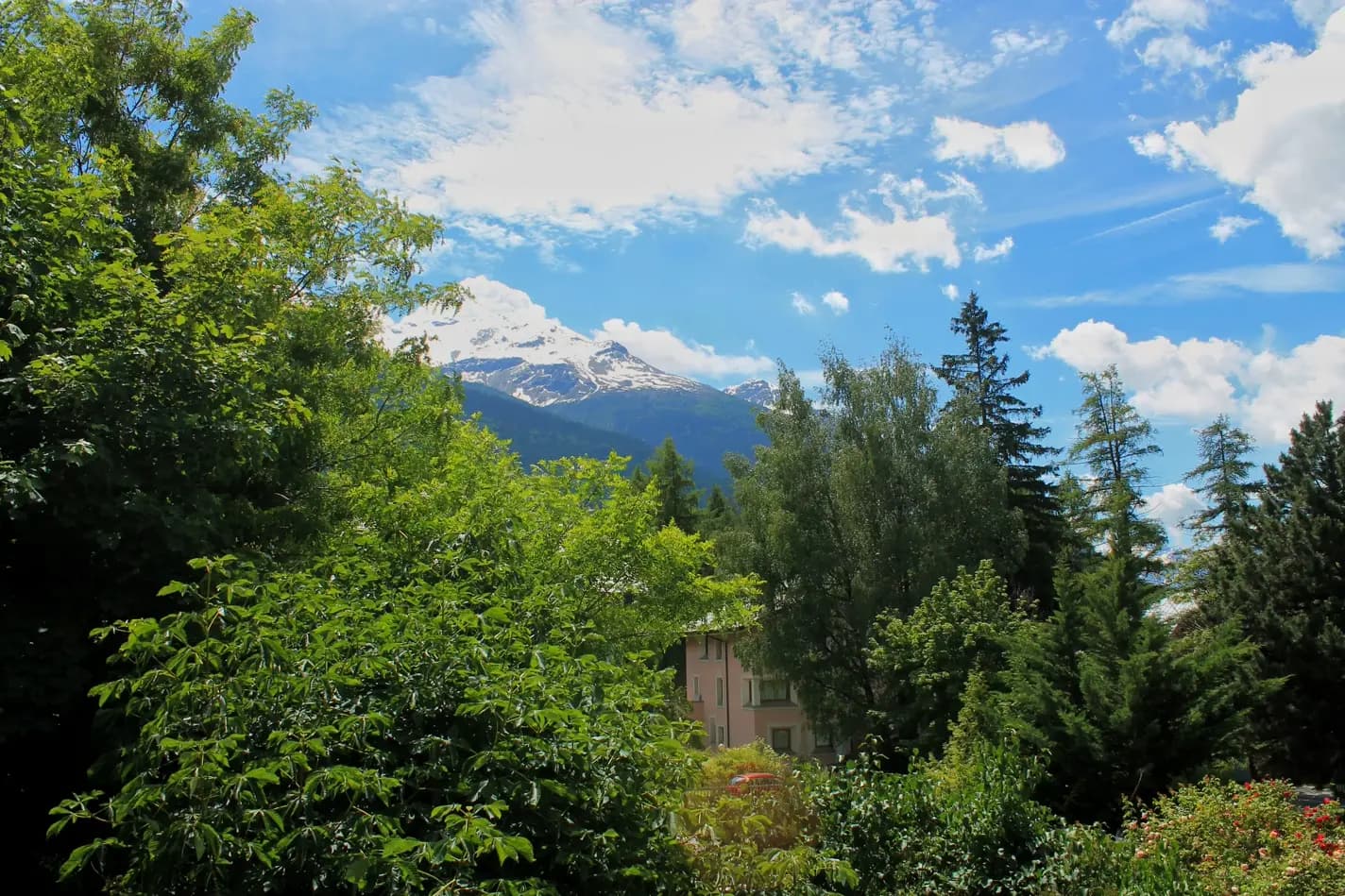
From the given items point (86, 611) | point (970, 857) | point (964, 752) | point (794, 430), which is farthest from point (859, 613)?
point (86, 611)

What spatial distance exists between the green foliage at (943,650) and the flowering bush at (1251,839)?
38.9 ft

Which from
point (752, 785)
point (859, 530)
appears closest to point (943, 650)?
point (859, 530)

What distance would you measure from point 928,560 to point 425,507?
849 inches

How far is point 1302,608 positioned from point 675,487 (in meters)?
46.4

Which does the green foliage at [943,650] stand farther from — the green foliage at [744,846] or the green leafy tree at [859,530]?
the green foliage at [744,846]

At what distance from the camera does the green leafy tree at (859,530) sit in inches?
1202

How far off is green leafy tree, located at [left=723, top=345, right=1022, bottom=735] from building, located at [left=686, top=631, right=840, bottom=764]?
7474mm

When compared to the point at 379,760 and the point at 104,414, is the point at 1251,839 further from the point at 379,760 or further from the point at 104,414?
the point at 104,414

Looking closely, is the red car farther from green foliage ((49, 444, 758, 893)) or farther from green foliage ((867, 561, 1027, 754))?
green foliage ((867, 561, 1027, 754))

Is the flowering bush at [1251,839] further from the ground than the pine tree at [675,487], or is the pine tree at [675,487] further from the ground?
the pine tree at [675,487]

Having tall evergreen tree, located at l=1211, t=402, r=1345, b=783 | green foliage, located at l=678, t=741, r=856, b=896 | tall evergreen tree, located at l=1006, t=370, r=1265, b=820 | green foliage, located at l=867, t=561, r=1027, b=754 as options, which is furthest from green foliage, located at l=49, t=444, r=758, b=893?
tall evergreen tree, located at l=1211, t=402, r=1345, b=783

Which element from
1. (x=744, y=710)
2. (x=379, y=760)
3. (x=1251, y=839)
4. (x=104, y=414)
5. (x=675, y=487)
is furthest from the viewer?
(x=675, y=487)

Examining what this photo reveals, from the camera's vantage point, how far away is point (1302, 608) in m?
23.1

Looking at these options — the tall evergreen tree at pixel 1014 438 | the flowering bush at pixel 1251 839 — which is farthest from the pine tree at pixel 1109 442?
the flowering bush at pixel 1251 839
